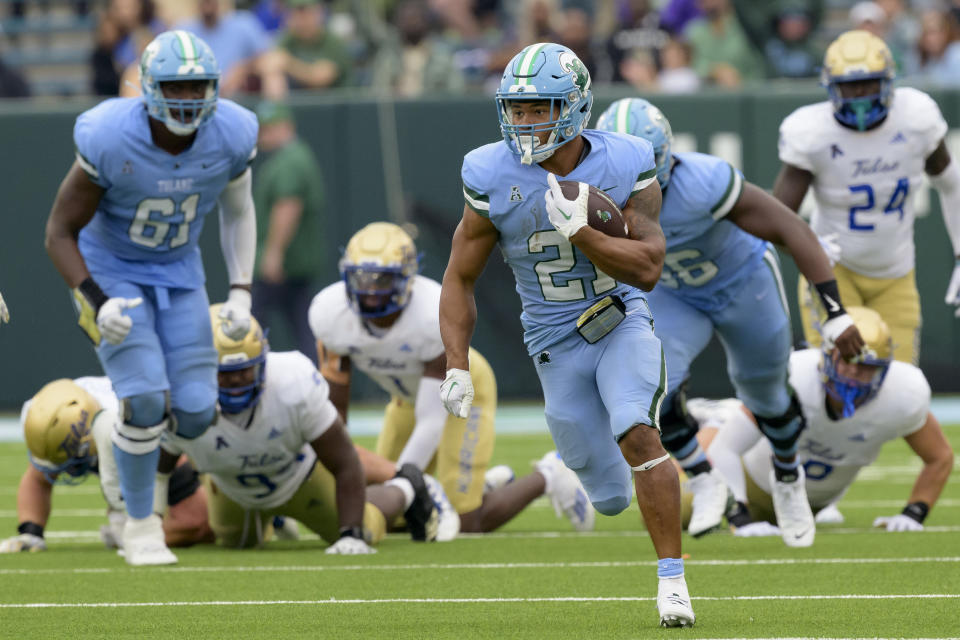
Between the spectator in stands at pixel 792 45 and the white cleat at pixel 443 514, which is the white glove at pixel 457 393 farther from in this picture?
the spectator in stands at pixel 792 45

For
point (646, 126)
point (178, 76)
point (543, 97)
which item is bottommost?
point (646, 126)

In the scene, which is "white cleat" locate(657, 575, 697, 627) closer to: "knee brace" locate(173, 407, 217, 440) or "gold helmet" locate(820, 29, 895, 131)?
"knee brace" locate(173, 407, 217, 440)

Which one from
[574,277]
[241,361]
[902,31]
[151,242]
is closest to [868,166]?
[574,277]

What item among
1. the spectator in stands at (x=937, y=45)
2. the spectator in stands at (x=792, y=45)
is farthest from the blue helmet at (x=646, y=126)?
the spectator in stands at (x=937, y=45)

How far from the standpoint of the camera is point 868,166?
24.1 ft

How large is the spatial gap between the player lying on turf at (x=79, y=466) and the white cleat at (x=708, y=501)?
6.94ft

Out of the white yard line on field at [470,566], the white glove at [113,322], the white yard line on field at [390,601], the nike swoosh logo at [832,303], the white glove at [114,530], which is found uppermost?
the white glove at [113,322]

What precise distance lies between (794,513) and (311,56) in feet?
25.7

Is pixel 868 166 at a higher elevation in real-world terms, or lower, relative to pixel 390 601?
higher

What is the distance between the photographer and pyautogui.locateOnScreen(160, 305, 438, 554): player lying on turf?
20.9ft

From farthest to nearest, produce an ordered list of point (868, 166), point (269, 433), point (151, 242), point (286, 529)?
point (286, 529), point (868, 166), point (269, 433), point (151, 242)

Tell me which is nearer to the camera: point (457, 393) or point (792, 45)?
point (457, 393)

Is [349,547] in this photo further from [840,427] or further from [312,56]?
[312,56]

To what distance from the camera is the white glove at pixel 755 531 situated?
22.6ft
